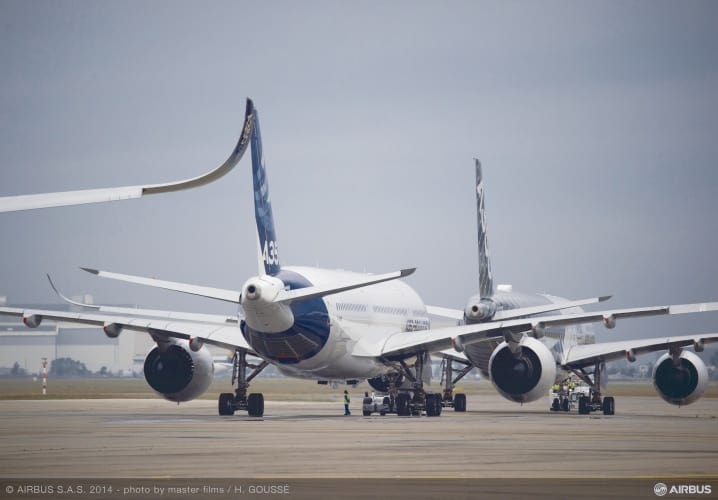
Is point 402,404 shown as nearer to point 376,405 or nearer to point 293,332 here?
point 376,405

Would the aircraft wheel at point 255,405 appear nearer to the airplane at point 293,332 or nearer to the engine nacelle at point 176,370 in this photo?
the airplane at point 293,332

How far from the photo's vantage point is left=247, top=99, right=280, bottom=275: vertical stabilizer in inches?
1557

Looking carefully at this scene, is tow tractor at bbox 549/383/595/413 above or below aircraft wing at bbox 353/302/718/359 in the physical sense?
below

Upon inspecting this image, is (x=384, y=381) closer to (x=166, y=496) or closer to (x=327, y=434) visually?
(x=327, y=434)

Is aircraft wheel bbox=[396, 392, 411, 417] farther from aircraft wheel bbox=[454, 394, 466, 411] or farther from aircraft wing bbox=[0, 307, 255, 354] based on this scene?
aircraft wheel bbox=[454, 394, 466, 411]

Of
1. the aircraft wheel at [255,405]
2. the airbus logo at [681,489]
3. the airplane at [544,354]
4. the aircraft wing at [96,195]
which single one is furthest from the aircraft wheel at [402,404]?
the aircraft wing at [96,195]

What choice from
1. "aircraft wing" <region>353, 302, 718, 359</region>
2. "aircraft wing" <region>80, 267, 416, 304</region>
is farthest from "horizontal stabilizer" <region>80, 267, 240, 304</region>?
"aircraft wing" <region>353, 302, 718, 359</region>

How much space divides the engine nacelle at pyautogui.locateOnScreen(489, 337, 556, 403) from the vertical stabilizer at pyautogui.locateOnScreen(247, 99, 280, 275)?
9.14 m

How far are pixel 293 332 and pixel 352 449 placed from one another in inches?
606

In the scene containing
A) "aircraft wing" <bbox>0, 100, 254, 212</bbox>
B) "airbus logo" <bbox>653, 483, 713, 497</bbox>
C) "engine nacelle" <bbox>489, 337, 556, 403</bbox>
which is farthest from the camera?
"engine nacelle" <bbox>489, 337, 556, 403</bbox>

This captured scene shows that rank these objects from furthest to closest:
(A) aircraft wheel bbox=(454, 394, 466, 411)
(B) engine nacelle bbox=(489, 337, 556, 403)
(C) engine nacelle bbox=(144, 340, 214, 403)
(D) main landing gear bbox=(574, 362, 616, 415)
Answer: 1. (A) aircraft wheel bbox=(454, 394, 466, 411)
2. (D) main landing gear bbox=(574, 362, 616, 415)
3. (C) engine nacelle bbox=(144, 340, 214, 403)
4. (B) engine nacelle bbox=(489, 337, 556, 403)

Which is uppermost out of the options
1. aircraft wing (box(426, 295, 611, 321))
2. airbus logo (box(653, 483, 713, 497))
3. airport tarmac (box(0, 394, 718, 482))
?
aircraft wing (box(426, 295, 611, 321))

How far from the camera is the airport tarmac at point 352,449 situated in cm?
1894

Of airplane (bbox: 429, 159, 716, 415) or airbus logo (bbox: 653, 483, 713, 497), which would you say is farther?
airplane (bbox: 429, 159, 716, 415)
